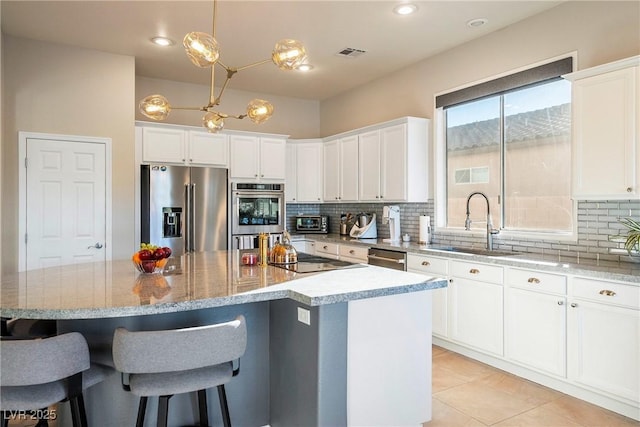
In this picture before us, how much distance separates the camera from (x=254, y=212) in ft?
17.7

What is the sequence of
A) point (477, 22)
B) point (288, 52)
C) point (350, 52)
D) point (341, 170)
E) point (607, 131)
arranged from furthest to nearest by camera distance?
point (341, 170)
point (350, 52)
point (477, 22)
point (607, 131)
point (288, 52)

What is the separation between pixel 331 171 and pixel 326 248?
1.13 metres

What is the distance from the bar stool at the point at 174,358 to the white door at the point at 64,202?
302 cm

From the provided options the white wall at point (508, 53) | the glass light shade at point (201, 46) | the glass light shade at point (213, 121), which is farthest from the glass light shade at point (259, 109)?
the white wall at point (508, 53)

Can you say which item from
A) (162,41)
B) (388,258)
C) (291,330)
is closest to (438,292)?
(388,258)

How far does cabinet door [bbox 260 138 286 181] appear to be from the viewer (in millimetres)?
5570

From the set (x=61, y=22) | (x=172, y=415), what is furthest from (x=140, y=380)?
(x=61, y=22)

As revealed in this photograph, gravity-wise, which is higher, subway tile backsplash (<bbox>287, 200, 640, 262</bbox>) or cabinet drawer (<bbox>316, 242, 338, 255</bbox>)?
subway tile backsplash (<bbox>287, 200, 640, 262</bbox>)

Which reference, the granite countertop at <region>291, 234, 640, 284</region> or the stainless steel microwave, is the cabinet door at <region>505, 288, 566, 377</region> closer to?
the granite countertop at <region>291, 234, 640, 284</region>

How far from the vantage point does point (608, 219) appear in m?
3.09

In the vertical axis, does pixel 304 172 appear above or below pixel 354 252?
above

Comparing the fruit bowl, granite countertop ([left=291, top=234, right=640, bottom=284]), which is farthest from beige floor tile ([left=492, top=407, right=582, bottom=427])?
the fruit bowl

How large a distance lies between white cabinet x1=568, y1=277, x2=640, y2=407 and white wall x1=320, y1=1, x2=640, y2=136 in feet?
5.64

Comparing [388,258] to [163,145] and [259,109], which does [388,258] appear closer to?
[259,109]
